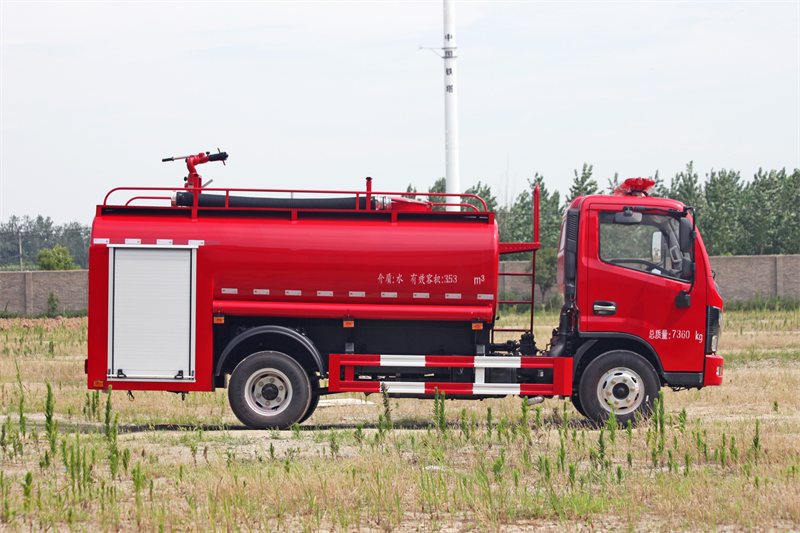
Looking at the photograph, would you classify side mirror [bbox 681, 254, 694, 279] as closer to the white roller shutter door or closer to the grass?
the grass

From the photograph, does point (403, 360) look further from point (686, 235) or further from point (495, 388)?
point (686, 235)

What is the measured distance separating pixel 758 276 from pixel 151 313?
43821 millimetres

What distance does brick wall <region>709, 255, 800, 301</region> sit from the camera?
150ft

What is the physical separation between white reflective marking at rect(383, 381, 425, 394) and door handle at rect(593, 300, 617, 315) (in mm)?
2412

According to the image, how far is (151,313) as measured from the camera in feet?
31.9

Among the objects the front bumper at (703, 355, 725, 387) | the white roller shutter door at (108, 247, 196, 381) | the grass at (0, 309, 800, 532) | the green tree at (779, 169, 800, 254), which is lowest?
the grass at (0, 309, 800, 532)

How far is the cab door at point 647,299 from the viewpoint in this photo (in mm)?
9719

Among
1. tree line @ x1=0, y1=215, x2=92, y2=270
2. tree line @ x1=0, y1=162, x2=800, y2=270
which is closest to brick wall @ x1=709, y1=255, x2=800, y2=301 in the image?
tree line @ x1=0, y1=162, x2=800, y2=270

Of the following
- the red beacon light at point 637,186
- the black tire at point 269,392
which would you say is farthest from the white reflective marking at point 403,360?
the red beacon light at point 637,186

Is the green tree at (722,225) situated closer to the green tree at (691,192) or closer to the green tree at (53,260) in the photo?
the green tree at (691,192)

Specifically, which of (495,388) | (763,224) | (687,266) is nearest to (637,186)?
(687,266)

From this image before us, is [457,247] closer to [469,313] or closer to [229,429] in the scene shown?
[469,313]

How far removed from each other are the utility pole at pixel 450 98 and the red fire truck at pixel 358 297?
70.0 ft

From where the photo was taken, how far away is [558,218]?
54.2 m
